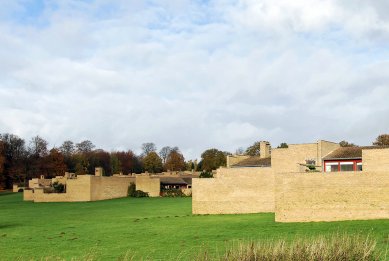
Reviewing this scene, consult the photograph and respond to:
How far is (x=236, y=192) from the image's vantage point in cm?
4609

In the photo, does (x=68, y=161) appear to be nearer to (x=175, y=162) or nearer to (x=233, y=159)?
(x=175, y=162)

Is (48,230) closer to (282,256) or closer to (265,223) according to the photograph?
(265,223)

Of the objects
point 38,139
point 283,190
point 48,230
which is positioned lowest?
point 48,230

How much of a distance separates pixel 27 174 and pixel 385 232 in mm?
98543

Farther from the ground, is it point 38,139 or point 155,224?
point 38,139

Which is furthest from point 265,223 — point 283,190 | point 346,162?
point 346,162

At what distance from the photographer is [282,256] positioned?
14047mm

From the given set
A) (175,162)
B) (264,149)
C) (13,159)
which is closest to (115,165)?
(175,162)

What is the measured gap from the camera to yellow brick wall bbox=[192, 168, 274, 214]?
45312mm

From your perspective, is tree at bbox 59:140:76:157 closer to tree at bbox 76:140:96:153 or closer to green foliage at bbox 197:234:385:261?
tree at bbox 76:140:96:153

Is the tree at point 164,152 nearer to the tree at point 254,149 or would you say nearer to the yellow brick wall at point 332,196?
the tree at point 254,149

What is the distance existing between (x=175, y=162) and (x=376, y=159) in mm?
110472

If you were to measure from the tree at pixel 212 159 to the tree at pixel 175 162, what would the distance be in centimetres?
1080

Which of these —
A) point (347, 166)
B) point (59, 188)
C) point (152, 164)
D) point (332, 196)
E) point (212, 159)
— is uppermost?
point (212, 159)
